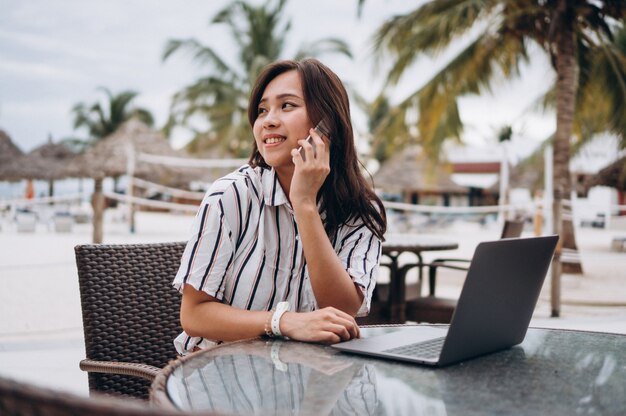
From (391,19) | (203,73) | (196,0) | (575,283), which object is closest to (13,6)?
(196,0)

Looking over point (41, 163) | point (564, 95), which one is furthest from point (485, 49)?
point (41, 163)

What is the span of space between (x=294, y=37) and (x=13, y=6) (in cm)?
1770

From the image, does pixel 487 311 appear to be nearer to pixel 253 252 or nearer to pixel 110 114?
pixel 253 252

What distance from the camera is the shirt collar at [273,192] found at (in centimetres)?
163

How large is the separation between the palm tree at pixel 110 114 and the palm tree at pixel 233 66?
62.0ft

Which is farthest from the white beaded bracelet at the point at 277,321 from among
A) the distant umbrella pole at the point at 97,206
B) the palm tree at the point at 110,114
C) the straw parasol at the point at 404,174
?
the palm tree at the point at 110,114

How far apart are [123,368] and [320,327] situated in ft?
1.68

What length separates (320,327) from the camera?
4.17 ft

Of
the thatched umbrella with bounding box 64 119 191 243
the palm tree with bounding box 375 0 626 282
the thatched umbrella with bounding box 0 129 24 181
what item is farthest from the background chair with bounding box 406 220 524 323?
the thatched umbrella with bounding box 0 129 24 181

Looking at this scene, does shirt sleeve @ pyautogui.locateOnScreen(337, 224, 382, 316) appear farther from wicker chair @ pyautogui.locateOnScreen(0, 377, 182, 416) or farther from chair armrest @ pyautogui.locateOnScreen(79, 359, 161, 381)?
wicker chair @ pyautogui.locateOnScreen(0, 377, 182, 416)

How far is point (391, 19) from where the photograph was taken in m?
10.8

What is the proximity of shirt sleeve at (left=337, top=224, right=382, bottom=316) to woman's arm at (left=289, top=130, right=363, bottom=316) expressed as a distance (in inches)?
1.8

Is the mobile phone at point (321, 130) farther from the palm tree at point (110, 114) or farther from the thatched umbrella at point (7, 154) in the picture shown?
the palm tree at point (110, 114)

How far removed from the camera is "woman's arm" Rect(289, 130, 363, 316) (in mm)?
1519
